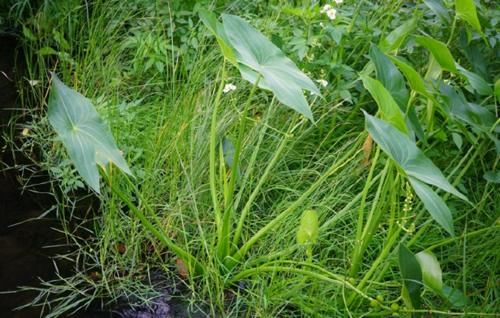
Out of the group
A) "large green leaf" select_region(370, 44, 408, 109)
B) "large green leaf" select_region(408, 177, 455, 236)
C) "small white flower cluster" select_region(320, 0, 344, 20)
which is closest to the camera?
"large green leaf" select_region(408, 177, 455, 236)

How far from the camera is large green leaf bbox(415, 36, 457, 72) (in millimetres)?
1688

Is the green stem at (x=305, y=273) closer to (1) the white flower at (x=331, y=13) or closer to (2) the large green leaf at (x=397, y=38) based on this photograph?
(2) the large green leaf at (x=397, y=38)

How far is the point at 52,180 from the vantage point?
2.62m

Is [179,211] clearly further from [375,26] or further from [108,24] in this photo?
[108,24]

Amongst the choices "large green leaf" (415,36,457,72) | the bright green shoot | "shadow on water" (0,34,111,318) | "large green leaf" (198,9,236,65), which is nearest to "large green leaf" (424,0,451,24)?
"large green leaf" (415,36,457,72)

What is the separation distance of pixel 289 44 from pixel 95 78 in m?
1.08

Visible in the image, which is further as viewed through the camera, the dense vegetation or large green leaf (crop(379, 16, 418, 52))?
large green leaf (crop(379, 16, 418, 52))

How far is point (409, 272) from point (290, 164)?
916 millimetres

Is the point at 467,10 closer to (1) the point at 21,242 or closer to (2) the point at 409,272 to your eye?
(2) the point at 409,272

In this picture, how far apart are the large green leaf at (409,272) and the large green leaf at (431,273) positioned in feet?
0.11

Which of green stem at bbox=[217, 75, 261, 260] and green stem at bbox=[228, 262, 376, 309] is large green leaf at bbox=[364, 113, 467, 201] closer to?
green stem at bbox=[228, 262, 376, 309]

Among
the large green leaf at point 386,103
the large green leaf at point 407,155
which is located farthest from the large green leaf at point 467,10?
the large green leaf at point 407,155

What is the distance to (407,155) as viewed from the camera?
4.96ft

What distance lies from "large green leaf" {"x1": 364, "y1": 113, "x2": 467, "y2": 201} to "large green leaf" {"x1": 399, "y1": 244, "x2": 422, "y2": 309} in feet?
0.69
